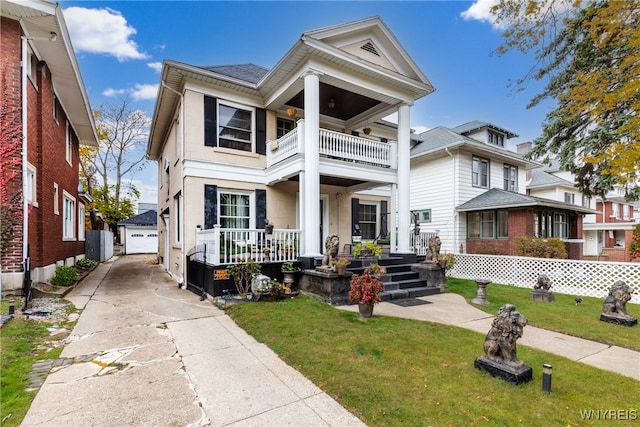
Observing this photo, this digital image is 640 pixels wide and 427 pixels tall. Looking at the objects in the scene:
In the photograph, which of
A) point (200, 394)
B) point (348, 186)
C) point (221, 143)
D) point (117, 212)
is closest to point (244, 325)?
point (200, 394)

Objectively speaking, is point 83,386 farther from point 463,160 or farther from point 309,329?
point 463,160

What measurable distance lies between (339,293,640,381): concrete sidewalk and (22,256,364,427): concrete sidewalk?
3082 millimetres

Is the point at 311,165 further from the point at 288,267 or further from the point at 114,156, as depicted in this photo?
the point at 114,156

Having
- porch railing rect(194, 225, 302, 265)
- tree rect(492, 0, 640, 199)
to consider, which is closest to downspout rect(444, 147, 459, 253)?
tree rect(492, 0, 640, 199)

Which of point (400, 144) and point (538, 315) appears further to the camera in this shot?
point (400, 144)

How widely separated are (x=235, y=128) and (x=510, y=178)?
16.1 meters

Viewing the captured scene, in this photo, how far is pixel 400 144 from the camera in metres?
9.68

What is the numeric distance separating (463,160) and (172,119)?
13719 mm

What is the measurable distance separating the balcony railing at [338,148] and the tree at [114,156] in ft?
72.5

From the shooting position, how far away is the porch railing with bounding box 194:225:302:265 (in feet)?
23.7

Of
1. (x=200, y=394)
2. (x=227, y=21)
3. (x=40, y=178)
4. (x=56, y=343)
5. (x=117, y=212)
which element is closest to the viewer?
(x=200, y=394)

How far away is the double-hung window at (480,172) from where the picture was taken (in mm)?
15828

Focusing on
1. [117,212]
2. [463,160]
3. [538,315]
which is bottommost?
[538,315]

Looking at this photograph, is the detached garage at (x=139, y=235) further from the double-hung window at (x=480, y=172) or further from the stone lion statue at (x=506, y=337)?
the stone lion statue at (x=506, y=337)
